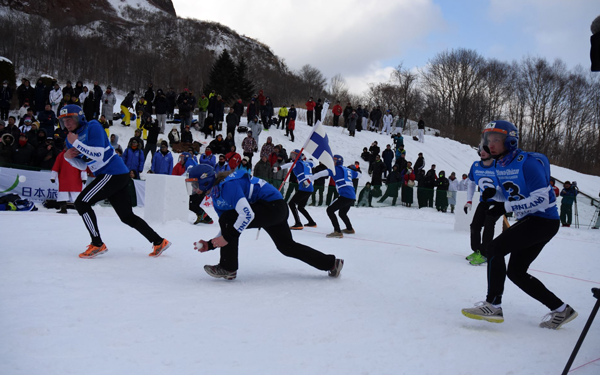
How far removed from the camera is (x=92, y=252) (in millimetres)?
5551

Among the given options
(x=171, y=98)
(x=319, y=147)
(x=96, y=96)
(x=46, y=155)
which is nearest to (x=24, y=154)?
(x=46, y=155)

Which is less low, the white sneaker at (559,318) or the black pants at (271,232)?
the black pants at (271,232)

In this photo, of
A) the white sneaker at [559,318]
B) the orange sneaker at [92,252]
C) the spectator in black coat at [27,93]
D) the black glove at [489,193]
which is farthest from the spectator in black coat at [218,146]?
the white sneaker at [559,318]

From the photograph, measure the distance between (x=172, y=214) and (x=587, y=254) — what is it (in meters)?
8.44

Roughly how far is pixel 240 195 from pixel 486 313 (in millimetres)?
2577

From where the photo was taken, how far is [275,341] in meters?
3.21

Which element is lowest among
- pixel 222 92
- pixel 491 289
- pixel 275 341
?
pixel 275 341

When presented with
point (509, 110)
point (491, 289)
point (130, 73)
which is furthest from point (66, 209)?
point (509, 110)

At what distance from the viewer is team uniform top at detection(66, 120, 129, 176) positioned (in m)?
5.42

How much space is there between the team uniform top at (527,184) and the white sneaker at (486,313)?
865mm

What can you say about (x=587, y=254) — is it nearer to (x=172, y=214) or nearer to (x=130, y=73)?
(x=172, y=214)

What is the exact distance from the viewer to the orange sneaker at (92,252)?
18.0 ft

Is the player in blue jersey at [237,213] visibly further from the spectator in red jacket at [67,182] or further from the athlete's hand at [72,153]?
the spectator in red jacket at [67,182]

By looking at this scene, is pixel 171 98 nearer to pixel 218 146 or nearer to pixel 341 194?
pixel 218 146
